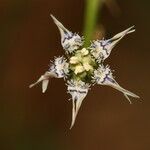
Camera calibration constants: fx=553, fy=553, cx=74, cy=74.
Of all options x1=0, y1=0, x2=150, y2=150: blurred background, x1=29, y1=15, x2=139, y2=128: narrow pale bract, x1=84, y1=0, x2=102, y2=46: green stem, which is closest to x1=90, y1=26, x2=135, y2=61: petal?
x1=29, y1=15, x2=139, y2=128: narrow pale bract

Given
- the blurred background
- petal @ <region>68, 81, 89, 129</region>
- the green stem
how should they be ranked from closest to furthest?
1. petal @ <region>68, 81, 89, 129</region>
2. the green stem
3. the blurred background

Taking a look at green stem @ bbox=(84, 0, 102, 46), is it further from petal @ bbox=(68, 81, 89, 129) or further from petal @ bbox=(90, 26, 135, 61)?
petal @ bbox=(68, 81, 89, 129)

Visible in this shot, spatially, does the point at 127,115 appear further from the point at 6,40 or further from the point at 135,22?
the point at 6,40

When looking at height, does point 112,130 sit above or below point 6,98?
below

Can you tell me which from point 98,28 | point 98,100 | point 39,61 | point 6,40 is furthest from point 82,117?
point 98,28

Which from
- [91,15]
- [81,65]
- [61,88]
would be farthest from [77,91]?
[61,88]

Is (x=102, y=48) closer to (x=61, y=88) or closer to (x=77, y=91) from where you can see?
(x=77, y=91)
